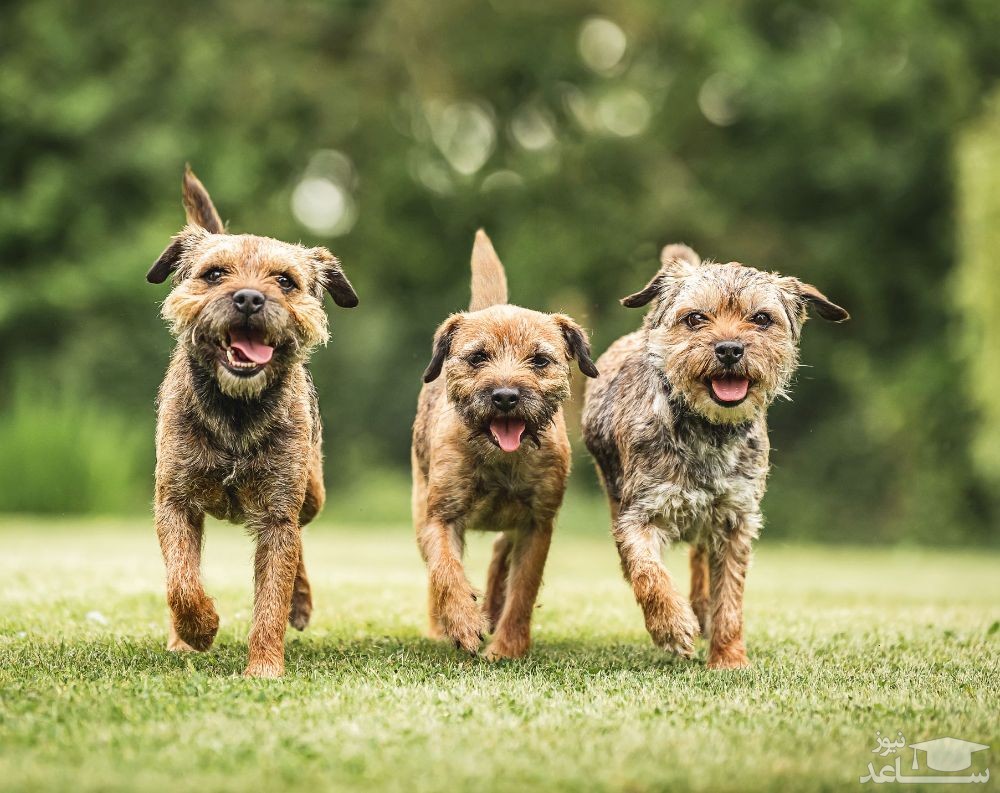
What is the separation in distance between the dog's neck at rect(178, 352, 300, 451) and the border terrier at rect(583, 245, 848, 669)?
1.70m

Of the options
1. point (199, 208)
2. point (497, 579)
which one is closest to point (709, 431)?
point (497, 579)

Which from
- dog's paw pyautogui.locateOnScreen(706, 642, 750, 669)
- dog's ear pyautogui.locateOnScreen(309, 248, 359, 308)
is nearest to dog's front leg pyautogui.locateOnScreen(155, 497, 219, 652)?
dog's ear pyautogui.locateOnScreen(309, 248, 359, 308)

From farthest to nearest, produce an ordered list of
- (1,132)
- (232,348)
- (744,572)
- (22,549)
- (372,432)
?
(372,432) < (1,132) < (22,549) < (744,572) < (232,348)

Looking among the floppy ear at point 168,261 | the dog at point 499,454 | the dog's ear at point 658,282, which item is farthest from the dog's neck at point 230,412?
the dog's ear at point 658,282

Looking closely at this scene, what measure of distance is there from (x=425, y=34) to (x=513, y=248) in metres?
4.98

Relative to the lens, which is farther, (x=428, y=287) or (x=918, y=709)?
(x=428, y=287)

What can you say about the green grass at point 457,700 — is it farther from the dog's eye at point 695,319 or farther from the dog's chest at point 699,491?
the dog's eye at point 695,319

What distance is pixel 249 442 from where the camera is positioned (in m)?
5.16

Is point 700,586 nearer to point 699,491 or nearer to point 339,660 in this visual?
point 699,491

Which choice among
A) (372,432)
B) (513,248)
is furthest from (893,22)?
(372,432)

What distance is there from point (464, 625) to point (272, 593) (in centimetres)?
90

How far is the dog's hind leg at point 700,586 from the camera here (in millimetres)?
6723

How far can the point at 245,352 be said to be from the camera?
505 cm

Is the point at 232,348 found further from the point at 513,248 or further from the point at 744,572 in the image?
the point at 513,248
